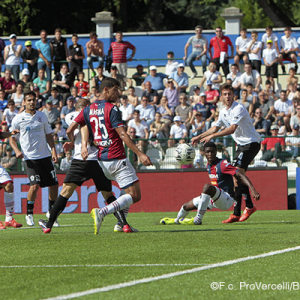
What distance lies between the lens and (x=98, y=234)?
11.2 meters

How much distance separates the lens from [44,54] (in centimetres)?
2777

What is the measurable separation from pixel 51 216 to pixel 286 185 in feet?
33.7

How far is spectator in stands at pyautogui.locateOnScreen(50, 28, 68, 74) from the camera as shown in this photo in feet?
91.2

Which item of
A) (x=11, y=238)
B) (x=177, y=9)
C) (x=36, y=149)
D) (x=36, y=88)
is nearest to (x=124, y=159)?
(x=11, y=238)

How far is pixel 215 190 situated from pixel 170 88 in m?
12.7

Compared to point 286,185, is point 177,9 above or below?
above

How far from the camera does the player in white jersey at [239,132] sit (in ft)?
43.7

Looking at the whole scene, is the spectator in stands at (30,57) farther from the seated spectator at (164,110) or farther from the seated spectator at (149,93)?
the seated spectator at (164,110)

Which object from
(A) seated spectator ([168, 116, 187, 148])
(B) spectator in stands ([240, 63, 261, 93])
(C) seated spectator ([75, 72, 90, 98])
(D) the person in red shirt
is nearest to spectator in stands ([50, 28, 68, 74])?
(C) seated spectator ([75, 72, 90, 98])

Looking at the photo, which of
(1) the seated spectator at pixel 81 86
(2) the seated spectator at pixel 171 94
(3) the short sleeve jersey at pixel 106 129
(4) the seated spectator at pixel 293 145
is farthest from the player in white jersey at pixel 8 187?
(2) the seated spectator at pixel 171 94

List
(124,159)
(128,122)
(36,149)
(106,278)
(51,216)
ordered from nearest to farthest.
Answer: (106,278), (124,159), (51,216), (36,149), (128,122)

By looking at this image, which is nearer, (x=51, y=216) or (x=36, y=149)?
(x=51, y=216)

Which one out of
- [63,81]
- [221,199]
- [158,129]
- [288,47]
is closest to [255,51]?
[288,47]

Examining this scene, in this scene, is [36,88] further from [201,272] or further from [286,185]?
[201,272]
